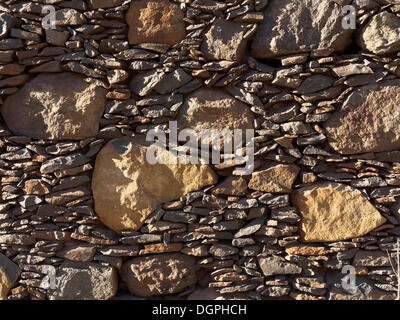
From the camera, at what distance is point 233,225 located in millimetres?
2711

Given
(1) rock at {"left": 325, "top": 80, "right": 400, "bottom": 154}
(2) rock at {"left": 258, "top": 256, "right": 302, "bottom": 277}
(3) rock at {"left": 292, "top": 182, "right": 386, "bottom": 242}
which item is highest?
(1) rock at {"left": 325, "top": 80, "right": 400, "bottom": 154}

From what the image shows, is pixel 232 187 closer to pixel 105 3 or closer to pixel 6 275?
pixel 105 3

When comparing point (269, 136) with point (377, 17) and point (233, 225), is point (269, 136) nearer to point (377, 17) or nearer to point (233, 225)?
point (233, 225)

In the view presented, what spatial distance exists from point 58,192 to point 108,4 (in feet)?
4.15

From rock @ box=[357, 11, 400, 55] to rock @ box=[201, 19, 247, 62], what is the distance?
0.80m

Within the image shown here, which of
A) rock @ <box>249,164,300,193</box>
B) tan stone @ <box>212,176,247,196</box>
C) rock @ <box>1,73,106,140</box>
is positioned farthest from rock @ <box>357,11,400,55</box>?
rock @ <box>1,73,106,140</box>

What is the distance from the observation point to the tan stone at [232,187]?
271cm

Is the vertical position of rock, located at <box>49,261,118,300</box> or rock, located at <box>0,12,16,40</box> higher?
rock, located at <box>0,12,16,40</box>

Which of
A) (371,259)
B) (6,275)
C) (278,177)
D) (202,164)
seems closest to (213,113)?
(202,164)

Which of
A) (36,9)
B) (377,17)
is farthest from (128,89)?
(377,17)

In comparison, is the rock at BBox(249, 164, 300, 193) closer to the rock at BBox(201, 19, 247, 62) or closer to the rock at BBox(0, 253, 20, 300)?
the rock at BBox(201, 19, 247, 62)

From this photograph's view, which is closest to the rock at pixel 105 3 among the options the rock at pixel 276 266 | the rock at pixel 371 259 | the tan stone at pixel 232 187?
the tan stone at pixel 232 187

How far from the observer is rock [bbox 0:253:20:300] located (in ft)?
9.14

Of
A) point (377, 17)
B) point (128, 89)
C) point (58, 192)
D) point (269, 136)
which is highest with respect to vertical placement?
point (377, 17)
